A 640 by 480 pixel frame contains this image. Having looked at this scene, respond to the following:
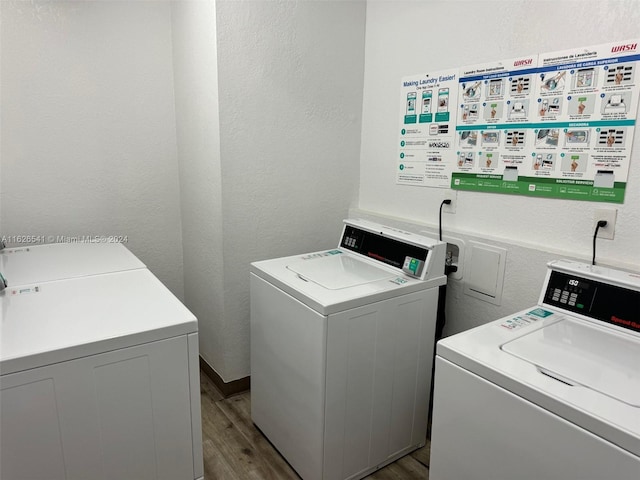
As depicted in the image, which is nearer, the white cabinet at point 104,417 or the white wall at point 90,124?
the white cabinet at point 104,417

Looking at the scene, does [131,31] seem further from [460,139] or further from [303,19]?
[460,139]

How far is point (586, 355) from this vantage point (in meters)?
1.18

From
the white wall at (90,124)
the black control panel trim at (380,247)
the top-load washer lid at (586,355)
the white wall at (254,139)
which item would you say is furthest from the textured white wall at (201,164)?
the top-load washer lid at (586,355)

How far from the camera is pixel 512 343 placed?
1.23 m

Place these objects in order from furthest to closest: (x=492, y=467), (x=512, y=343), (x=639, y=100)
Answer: (x=639, y=100) < (x=512, y=343) < (x=492, y=467)

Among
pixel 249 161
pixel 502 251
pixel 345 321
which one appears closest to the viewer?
pixel 345 321

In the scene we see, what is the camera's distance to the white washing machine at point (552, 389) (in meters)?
0.93

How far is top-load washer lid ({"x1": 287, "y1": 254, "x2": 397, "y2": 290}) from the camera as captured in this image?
1.76 meters

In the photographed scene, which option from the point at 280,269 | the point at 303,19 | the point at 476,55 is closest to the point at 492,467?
the point at 280,269

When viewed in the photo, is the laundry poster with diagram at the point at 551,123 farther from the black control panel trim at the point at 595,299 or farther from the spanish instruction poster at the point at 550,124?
the black control panel trim at the point at 595,299

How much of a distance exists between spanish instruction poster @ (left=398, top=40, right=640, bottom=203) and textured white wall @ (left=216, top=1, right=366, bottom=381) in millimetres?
713

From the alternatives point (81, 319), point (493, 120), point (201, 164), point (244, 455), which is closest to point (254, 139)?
point (201, 164)

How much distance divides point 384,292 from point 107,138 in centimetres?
172

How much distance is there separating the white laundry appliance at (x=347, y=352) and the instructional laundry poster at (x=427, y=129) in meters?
0.42
